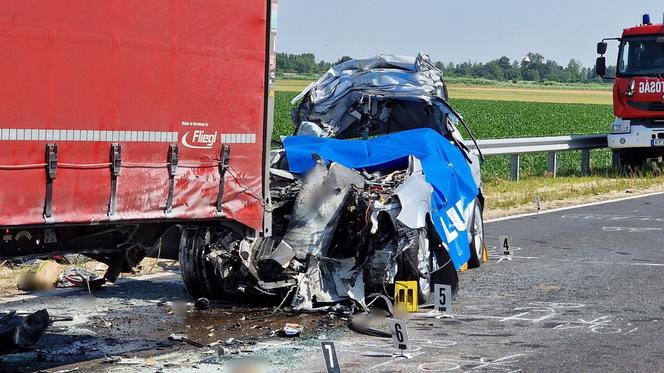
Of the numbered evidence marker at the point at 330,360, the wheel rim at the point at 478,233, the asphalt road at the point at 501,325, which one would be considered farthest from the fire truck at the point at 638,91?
the numbered evidence marker at the point at 330,360

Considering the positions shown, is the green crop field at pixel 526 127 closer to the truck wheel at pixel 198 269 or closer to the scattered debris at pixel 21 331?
the truck wheel at pixel 198 269

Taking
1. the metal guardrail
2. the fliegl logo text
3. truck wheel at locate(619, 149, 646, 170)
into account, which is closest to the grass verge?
the metal guardrail

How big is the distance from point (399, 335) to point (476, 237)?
178 inches

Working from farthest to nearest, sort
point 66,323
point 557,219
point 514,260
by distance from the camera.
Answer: point 557,219, point 514,260, point 66,323

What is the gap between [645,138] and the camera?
84.8 feet

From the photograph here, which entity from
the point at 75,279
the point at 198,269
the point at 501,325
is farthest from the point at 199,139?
the point at 75,279

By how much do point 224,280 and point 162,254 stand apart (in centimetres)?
118

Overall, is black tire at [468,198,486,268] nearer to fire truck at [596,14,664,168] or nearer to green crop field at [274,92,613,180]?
green crop field at [274,92,613,180]

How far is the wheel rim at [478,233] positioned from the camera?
1289cm

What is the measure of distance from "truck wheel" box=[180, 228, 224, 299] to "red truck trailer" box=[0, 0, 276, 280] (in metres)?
1.07

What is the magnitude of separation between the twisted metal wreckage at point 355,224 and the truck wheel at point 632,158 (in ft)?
48.7

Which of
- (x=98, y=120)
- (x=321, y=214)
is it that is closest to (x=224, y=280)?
(x=321, y=214)

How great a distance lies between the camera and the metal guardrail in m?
22.4

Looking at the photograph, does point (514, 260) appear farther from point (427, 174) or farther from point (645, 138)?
point (645, 138)
